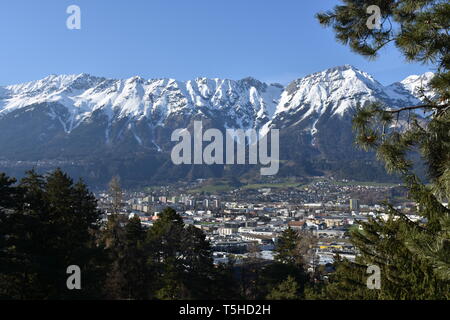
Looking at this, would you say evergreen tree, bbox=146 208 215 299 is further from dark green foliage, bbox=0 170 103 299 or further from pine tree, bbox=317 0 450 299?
pine tree, bbox=317 0 450 299

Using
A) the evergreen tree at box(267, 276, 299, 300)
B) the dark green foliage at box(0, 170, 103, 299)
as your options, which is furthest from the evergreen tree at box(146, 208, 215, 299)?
the dark green foliage at box(0, 170, 103, 299)

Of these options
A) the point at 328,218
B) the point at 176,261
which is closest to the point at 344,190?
the point at 328,218

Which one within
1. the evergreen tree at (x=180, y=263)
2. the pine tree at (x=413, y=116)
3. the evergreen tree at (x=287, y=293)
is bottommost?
the evergreen tree at (x=287, y=293)

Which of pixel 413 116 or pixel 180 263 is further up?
pixel 413 116

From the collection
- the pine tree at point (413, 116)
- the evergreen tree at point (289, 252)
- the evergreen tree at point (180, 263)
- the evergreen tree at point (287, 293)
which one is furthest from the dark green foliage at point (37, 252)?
the evergreen tree at point (289, 252)
